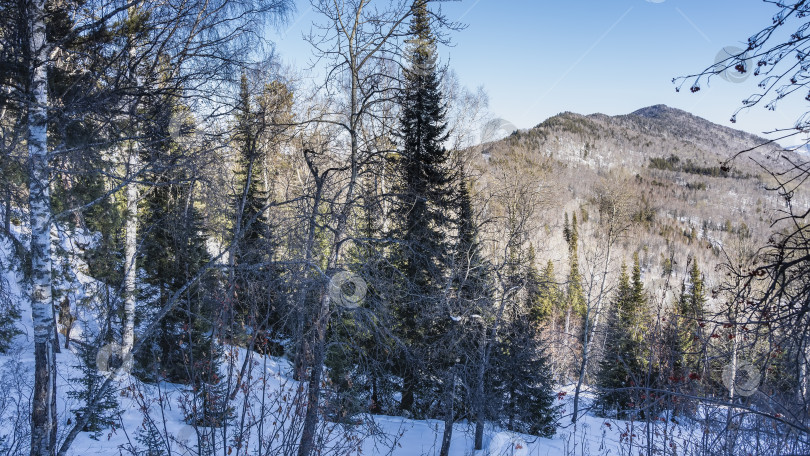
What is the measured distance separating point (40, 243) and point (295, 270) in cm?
290

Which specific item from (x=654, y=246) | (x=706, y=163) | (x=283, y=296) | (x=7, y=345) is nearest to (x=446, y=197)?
(x=283, y=296)

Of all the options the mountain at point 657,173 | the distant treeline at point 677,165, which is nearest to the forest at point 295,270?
the mountain at point 657,173

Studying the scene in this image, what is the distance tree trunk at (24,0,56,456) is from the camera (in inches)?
162

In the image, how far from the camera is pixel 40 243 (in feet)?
14.4

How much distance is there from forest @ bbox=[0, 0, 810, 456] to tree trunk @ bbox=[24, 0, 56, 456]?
0.02m

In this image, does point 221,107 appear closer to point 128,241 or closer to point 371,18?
point 371,18

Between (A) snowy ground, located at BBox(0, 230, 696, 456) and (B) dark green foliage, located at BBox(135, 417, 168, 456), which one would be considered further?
(A) snowy ground, located at BBox(0, 230, 696, 456)

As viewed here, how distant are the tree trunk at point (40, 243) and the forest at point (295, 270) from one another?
1.0 inches

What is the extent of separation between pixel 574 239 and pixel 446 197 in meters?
46.5

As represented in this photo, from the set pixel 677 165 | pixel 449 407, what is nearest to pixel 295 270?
pixel 449 407

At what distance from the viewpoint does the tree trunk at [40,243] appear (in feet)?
13.5

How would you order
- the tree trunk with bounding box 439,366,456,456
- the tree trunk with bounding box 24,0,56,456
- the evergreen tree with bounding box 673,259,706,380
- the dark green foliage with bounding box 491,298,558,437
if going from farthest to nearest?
the dark green foliage with bounding box 491,298,558,437 < the tree trunk with bounding box 439,366,456,456 < the tree trunk with bounding box 24,0,56,456 < the evergreen tree with bounding box 673,259,706,380

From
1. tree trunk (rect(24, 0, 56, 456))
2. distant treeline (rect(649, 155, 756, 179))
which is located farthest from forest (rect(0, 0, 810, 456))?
distant treeline (rect(649, 155, 756, 179))

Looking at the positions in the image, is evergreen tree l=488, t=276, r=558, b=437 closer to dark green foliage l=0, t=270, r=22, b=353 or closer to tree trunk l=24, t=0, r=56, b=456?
tree trunk l=24, t=0, r=56, b=456
